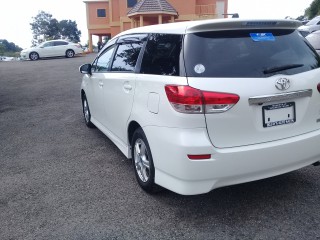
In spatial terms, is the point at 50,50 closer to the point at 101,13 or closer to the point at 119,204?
the point at 101,13

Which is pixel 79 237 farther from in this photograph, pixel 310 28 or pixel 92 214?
pixel 310 28

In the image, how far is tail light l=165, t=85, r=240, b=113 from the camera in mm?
2613

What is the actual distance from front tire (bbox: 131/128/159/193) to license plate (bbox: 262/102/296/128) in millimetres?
1153

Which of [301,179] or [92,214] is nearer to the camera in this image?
[92,214]

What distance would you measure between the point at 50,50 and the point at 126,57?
24.0 m

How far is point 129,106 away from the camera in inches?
140

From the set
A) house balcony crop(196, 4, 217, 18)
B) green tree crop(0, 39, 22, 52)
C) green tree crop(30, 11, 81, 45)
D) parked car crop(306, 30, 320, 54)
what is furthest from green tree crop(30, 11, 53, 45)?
parked car crop(306, 30, 320, 54)

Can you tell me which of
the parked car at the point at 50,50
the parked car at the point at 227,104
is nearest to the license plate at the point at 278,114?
the parked car at the point at 227,104

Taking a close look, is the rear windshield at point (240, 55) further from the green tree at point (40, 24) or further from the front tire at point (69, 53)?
the green tree at point (40, 24)

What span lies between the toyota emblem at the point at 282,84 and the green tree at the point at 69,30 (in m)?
93.5

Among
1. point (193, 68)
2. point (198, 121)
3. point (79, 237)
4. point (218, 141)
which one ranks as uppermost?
point (193, 68)

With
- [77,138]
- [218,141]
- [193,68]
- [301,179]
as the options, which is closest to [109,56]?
[77,138]

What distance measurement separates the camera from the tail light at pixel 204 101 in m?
2.61

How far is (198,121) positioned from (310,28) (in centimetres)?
1652
